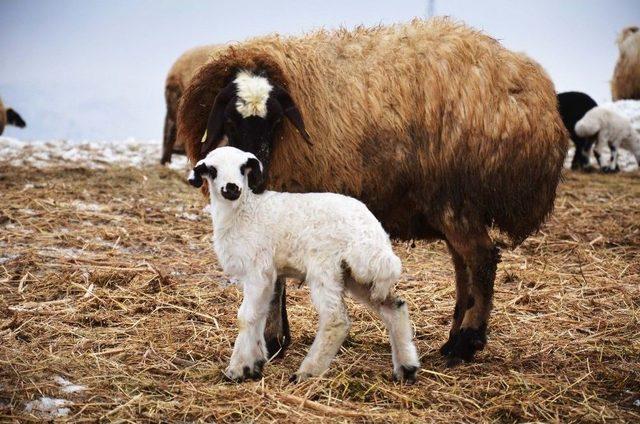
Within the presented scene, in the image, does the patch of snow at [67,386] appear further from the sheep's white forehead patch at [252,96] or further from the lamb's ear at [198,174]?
the sheep's white forehead patch at [252,96]

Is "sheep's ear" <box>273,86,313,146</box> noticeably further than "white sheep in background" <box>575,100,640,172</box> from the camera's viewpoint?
No

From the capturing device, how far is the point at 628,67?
19000 mm

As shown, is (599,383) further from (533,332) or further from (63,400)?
(63,400)

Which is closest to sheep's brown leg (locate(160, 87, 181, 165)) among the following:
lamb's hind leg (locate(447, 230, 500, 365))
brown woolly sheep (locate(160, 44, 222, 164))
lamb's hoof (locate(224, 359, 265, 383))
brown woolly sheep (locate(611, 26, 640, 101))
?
brown woolly sheep (locate(160, 44, 222, 164))

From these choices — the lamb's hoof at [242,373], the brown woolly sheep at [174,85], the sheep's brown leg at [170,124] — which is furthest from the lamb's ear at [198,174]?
the sheep's brown leg at [170,124]

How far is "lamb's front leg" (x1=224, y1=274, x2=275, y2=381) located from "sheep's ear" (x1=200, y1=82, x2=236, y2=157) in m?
0.96

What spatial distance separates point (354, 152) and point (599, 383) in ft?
6.43

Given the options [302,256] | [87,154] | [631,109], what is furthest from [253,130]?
[631,109]

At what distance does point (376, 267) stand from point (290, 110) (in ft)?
4.09

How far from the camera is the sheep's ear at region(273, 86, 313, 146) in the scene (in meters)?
4.38

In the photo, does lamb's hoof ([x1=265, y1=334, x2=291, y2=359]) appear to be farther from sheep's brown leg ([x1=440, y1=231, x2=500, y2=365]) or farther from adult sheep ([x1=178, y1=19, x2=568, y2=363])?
sheep's brown leg ([x1=440, y1=231, x2=500, y2=365])

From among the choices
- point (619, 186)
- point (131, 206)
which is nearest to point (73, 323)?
point (131, 206)

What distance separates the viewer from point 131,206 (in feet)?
28.9

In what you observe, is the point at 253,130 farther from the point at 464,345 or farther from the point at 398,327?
the point at 464,345
